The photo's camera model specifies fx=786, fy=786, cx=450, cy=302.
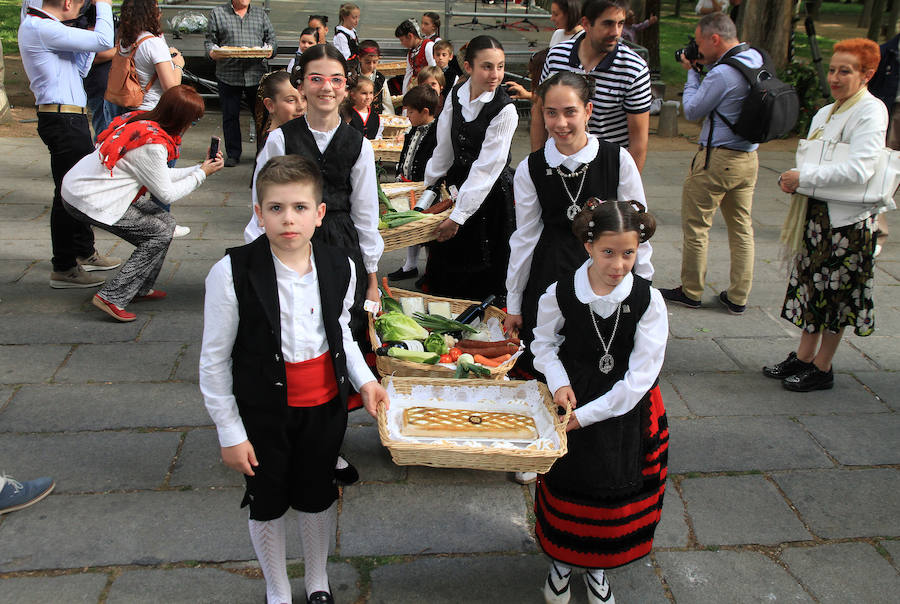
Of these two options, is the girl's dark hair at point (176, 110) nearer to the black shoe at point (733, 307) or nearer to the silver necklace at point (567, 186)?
the silver necklace at point (567, 186)

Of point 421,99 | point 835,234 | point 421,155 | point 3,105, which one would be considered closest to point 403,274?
point 421,155

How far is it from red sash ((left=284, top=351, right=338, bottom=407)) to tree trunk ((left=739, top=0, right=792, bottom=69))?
13.6m

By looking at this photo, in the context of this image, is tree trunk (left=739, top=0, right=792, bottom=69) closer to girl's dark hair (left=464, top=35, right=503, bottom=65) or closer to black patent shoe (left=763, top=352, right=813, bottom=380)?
black patent shoe (left=763, top=352, right=813, bottom=380)

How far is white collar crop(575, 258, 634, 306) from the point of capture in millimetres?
2980

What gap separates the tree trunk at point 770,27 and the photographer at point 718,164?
30.4 ft

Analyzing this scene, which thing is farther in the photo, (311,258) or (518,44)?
(518,44)

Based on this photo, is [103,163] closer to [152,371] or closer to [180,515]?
[152,371]

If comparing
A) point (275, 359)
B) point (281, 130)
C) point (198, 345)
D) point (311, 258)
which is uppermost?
point (281, 130)

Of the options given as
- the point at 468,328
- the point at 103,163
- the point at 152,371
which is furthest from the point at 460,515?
the point at 103,163

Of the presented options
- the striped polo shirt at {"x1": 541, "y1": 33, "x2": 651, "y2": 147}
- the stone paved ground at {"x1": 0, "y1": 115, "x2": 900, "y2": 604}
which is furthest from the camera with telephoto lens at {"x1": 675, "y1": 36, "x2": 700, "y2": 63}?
the stone paved ground at {"x1": 0, "y1": 115, "x2": 900, "y2": 604}

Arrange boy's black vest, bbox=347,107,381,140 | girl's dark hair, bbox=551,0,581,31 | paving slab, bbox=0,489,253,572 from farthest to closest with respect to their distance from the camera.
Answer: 1. boy's black vest, bbox=347,107,381,140
2. girl's dark hair, bbox=551,0,581,31
3. paving slab, bbox=0,489,253,572

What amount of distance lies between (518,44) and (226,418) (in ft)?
44.9

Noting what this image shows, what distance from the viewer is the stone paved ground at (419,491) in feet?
11.1

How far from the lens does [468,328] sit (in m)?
4.45
